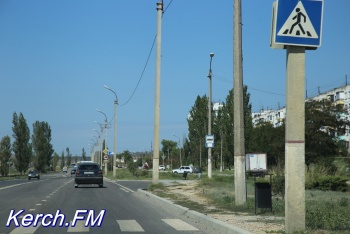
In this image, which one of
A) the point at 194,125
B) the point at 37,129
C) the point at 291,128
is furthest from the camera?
the point at 37,129

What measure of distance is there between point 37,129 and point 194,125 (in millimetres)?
49300

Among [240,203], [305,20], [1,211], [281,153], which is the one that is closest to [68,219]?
[1,211]

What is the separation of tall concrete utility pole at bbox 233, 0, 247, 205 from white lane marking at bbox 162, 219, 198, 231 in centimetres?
323

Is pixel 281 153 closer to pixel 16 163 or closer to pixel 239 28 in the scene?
pixel 239 28

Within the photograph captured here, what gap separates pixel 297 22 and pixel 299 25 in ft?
0.23

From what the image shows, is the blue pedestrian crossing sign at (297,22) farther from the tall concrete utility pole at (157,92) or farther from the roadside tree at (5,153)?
the roadside tree at (5,153)

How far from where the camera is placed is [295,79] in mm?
10047

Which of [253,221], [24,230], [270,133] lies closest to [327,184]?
[253,221]

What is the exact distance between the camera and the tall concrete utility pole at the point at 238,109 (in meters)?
17.0

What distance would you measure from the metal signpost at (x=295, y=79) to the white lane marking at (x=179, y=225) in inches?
131

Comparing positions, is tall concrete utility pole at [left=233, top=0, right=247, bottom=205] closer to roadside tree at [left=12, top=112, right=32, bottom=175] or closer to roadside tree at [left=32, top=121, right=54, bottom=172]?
roadside tree at [left=12, top=112, right=32, bottom=175]

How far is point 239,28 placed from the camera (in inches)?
688

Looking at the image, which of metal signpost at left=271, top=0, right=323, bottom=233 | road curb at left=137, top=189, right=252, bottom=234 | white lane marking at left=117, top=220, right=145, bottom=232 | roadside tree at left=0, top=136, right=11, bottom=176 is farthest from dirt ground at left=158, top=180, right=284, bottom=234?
roadside tree at left=0, top=136, right=11, bottom=176

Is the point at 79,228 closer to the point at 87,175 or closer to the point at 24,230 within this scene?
the point at 24,230
